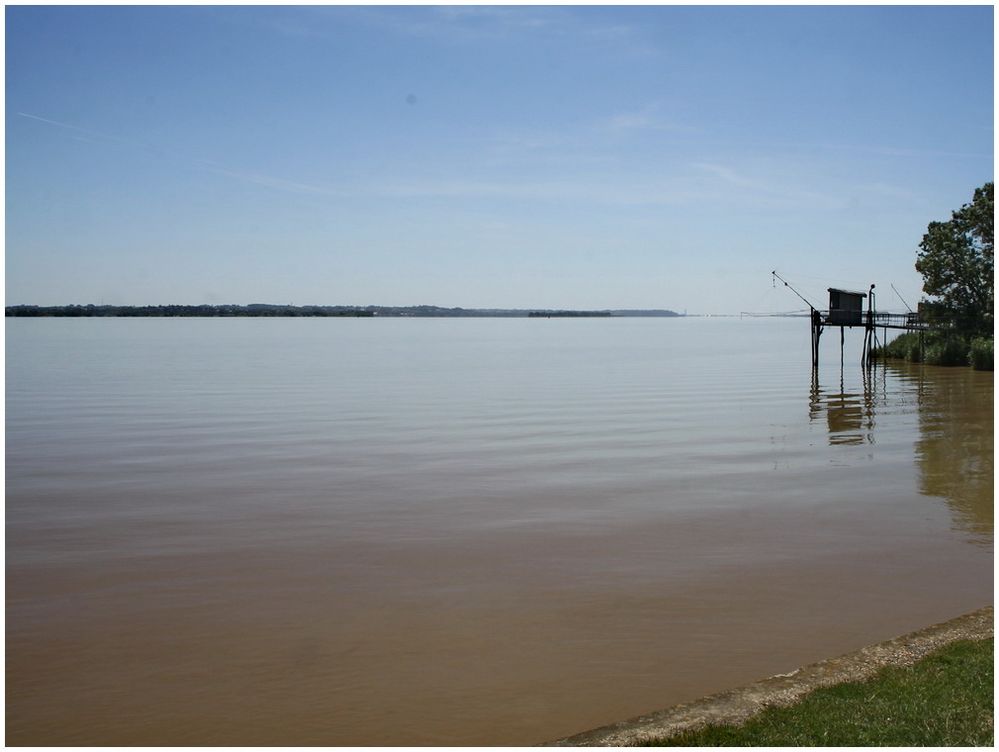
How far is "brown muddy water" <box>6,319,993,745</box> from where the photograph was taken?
357 inches

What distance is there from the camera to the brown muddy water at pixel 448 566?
9.06 m

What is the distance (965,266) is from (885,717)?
55.8 metres

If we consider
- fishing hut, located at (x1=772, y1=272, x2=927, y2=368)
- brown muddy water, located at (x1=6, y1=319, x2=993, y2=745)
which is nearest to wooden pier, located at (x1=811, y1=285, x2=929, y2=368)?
fishing hut, located at (x1=772, y1=272, x2=927, y2=368)

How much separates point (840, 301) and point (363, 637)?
5910 cm

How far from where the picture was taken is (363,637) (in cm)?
1055

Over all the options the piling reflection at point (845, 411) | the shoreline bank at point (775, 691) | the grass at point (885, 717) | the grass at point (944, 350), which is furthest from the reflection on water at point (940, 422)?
the grass at point (885, 717)

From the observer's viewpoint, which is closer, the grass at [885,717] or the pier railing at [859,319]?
the grass at [885,717]

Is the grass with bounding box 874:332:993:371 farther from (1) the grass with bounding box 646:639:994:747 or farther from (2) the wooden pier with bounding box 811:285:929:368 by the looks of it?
(1) the grass with bounding box 646:639:994:747

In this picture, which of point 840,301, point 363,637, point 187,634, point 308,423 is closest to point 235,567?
point 187,634

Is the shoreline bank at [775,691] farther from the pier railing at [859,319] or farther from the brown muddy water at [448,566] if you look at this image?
the pier railing at [859,319]

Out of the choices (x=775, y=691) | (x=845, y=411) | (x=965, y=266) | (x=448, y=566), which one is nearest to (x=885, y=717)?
(x=775, y=691)

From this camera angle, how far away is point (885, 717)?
733 centimetres

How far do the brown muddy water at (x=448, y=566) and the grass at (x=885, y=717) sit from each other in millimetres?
1585

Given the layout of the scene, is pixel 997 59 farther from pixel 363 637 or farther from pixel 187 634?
pixel 187 634
